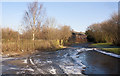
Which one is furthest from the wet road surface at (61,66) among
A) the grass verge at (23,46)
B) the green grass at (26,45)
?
the green grass at (26,45)

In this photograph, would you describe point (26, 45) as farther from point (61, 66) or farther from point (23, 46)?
point (61, 66)

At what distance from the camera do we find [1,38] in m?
15.9

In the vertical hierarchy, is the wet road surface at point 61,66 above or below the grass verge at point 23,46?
below

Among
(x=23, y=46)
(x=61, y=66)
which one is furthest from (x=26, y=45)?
(x=61, y=66)

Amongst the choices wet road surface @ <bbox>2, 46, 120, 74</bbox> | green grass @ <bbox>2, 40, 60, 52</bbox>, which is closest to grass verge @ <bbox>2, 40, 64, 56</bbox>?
green grass @ <bbox>2, 40, 60, 52</bbox>

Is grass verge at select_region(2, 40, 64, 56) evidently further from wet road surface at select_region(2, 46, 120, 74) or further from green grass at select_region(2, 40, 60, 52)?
wet road surface at select_region(2, 46, 120, 74)

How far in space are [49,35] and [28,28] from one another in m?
4.88

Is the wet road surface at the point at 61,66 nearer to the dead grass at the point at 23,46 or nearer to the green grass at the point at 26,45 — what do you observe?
the dead grass at the point at 23,46

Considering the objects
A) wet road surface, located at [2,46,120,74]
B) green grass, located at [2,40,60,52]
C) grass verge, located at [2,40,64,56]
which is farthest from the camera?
green grass, located at [2,40,60,52]

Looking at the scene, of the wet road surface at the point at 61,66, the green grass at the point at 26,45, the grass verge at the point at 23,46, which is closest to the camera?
the wet road surface at the point at 61,66

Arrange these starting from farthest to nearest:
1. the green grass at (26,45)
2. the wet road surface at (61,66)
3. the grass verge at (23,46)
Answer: the green grass at (26,45)
the grass verge at (23,46)
the wet road surface at (61,66)

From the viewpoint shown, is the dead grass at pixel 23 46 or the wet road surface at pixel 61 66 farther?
the dead grass at pixel 23 46

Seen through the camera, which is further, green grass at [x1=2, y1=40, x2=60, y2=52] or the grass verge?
green grass at [x1=2, y1=40, x2=60, y2=52]

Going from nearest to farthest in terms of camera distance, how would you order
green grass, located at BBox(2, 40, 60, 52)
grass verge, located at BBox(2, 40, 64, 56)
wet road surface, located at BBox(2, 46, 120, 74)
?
wet road surface, located at BBox(2, 46, 120, 74)
grass verge, located at BBox(2, 40, 64, 56)
green grass, located at BBox(2, 40, 60, 52)
